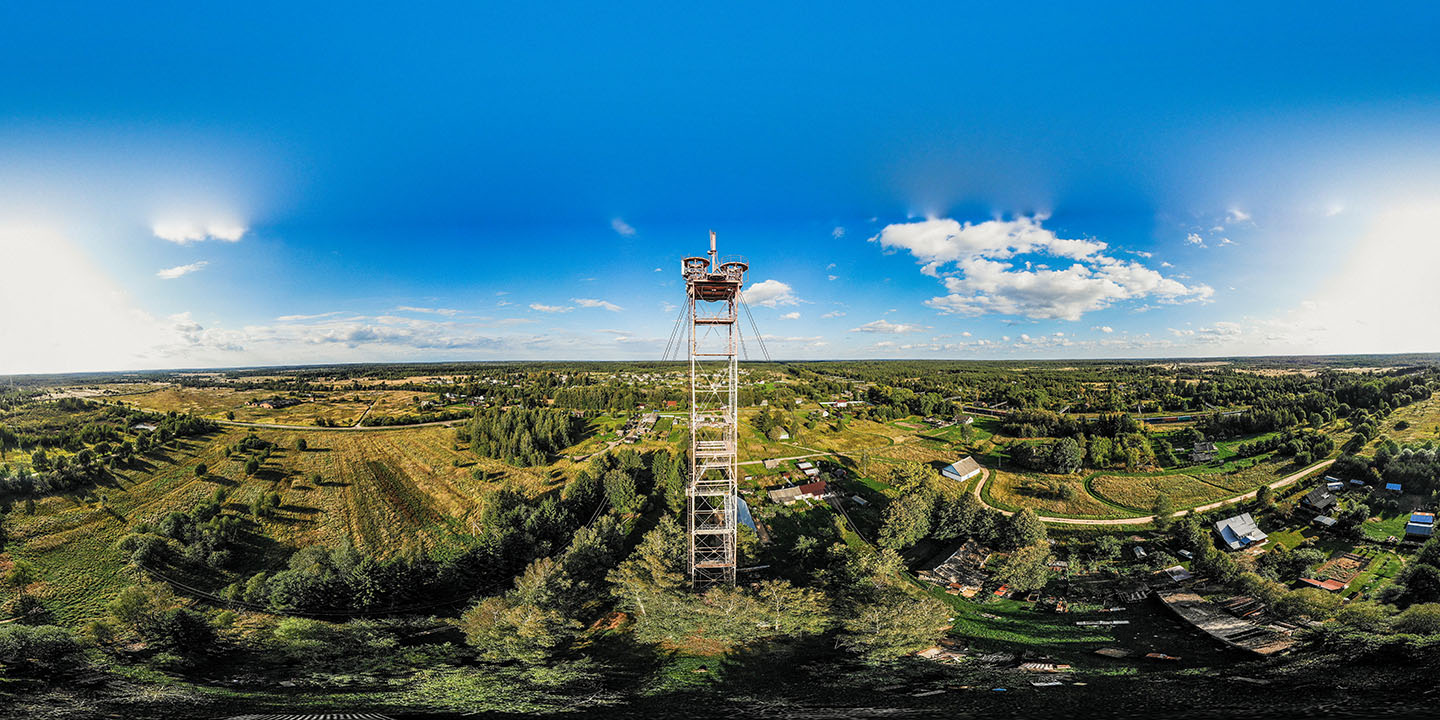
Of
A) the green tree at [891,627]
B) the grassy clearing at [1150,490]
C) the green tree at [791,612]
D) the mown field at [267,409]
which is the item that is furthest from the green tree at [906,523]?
the mown field at [267,409]

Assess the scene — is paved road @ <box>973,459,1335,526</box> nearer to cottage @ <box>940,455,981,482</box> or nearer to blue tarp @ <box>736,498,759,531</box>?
cottage @ <box>940,455,981,482</box>

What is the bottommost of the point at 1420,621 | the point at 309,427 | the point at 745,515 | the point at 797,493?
the point at 745,515

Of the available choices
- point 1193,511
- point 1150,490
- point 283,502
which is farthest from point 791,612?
point 283,502

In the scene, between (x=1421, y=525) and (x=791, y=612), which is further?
(x=1421, y=525)

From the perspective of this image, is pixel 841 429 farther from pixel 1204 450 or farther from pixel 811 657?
pixel 811 657

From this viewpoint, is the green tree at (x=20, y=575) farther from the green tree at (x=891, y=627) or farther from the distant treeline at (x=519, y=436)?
the green tree at (x=891, y=627)

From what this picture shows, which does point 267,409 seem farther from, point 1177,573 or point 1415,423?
point 1415,423
